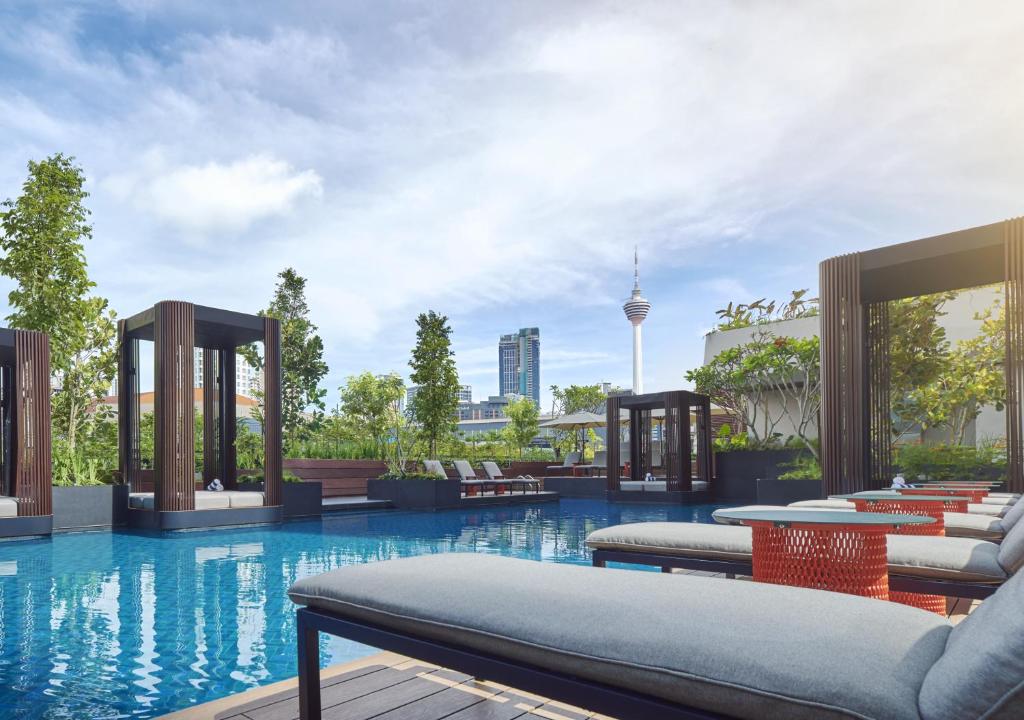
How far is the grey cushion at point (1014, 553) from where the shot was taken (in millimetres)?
2340

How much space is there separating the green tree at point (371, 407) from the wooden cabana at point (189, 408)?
4910 mm

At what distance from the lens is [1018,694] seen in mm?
952

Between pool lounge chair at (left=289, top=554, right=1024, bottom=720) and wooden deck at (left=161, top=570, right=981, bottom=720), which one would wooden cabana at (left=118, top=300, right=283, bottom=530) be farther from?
pool lounge chair at (left=289, top=554, right=1024, bottom=720)

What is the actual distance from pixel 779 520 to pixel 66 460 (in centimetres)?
1112

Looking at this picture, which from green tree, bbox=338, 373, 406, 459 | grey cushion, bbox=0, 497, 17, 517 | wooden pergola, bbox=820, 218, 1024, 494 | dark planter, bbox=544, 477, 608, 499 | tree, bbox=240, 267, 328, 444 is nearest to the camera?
wooden pergola, bbox=820, 218, 1024, 494

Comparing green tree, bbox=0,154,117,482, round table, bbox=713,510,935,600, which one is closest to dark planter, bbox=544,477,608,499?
green tree, bbox=0,154,117,482

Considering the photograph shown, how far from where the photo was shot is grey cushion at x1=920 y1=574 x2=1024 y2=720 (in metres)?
0.96

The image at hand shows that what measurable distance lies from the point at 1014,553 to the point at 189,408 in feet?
34.3

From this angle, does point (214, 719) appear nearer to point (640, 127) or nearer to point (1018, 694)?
point (1018, 694)

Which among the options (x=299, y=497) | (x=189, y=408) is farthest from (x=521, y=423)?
(x=189, y=408)

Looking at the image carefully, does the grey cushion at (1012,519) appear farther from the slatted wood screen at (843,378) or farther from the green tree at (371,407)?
the green tree at (371,407)

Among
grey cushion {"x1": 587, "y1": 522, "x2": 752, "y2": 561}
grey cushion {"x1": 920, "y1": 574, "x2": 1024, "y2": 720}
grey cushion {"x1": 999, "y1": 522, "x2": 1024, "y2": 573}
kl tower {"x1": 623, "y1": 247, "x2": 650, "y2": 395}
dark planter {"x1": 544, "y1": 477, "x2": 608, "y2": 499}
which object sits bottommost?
dark planter {"x1": 544, "y1": 477, "x2": 608, "y2": 499}

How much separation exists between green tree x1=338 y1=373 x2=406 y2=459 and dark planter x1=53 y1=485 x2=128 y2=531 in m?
6.85

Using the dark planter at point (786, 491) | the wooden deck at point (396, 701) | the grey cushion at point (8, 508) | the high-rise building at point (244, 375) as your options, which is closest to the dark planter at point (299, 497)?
the high-rise building at point (244, 375)
